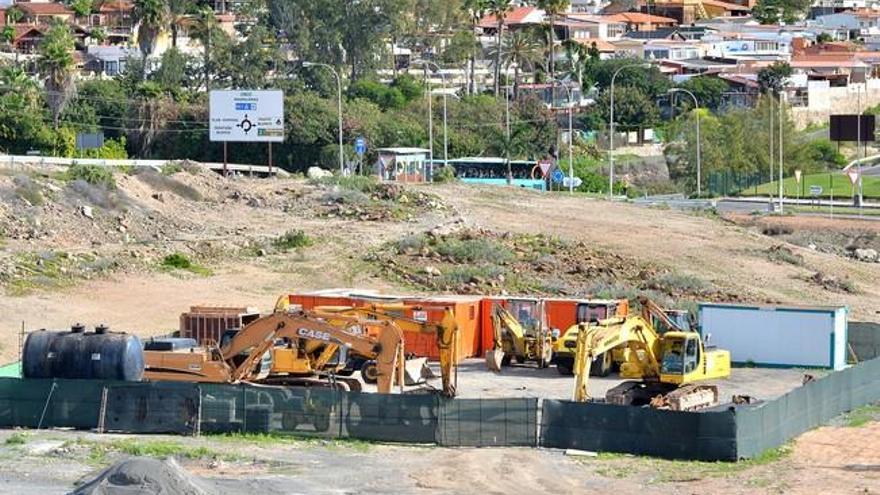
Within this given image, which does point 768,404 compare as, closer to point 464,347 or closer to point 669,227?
point 464,347

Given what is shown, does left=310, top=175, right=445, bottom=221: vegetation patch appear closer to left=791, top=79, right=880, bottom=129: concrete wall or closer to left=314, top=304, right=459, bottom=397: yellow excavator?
left=314, top=304, right=459, bottom=397: yellow excavator

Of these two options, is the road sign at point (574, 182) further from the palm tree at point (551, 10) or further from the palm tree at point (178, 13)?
the palm tree at point (178, 13)

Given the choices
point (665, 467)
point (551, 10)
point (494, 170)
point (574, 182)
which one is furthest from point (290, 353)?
point (551, 10)

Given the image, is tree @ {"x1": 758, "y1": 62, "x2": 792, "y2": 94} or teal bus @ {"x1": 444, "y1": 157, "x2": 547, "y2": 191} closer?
teal bus @ {"x1": 444, "y1": 157, "x2": 547, "y2": 191}

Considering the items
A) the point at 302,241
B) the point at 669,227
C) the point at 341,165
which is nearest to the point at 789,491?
the point at 302,241

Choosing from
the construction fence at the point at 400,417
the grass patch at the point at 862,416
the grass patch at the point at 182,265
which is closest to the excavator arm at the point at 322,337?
the construction fence at the point at 400,417

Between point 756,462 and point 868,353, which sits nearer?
point 756,462

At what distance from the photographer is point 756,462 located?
41.0m

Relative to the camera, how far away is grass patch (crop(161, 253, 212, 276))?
6869cm

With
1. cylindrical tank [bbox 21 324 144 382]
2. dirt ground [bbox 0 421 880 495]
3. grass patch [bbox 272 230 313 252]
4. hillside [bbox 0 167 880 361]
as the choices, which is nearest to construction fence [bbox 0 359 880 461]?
A: dirt ground [bbox 0 421 880 495]

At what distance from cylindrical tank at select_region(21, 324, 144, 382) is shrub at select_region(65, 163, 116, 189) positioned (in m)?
33.9

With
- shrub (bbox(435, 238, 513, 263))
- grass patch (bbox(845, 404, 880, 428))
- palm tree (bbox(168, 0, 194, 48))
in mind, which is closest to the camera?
grass patch (bbox(845, 404, 880, 428))

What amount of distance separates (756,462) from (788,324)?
567 inches

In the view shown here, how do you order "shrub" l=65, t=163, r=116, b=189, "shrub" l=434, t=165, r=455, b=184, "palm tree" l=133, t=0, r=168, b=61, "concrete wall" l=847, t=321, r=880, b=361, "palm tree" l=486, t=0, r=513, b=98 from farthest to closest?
"palm tree" l=486, t=0, r=513, b=98, "palm tree" l=133, t=0, r=168, b=61, "shrub" l=434, t=165, r=455, b=184, "shrub" l=65, t=163, r=116, b=189, "concrete wall" l=847, t=321, r=880, b=361
